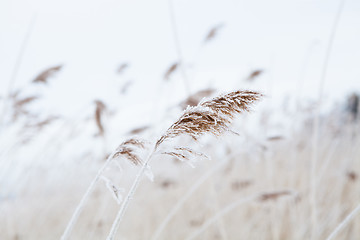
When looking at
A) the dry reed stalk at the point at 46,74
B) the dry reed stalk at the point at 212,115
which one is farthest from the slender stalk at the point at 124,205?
the dry reed stalk at the point at 46,74

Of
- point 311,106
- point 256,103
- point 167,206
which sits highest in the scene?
point 311,106

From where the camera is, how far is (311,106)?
173 inches

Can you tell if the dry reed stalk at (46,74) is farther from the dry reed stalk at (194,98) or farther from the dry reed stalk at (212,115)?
the dry reed stalk at (212,115)

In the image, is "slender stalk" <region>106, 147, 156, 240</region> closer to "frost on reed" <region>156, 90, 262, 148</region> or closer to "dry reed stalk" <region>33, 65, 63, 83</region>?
"frost on reed" <region>156, 90, 262, 148</region>

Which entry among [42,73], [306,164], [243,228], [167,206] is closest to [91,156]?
[167,206]

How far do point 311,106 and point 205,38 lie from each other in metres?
2.69

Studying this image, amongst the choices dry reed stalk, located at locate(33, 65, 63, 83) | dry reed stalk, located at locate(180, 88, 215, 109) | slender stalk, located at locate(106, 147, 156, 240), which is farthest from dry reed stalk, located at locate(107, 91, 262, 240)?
dry reed stalk, located at locate(33, 65, 63, 83)

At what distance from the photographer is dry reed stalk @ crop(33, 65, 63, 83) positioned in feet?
6.26

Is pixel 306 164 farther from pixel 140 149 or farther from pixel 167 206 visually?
pixel 140 149

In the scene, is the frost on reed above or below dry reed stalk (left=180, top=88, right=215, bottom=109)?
below

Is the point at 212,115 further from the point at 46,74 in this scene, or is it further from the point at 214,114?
the point at 46,74

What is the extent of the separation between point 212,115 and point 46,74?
5.76ft

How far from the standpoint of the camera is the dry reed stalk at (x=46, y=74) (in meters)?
1.91

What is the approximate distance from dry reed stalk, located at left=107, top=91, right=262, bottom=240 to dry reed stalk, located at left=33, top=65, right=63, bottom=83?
1.61m
